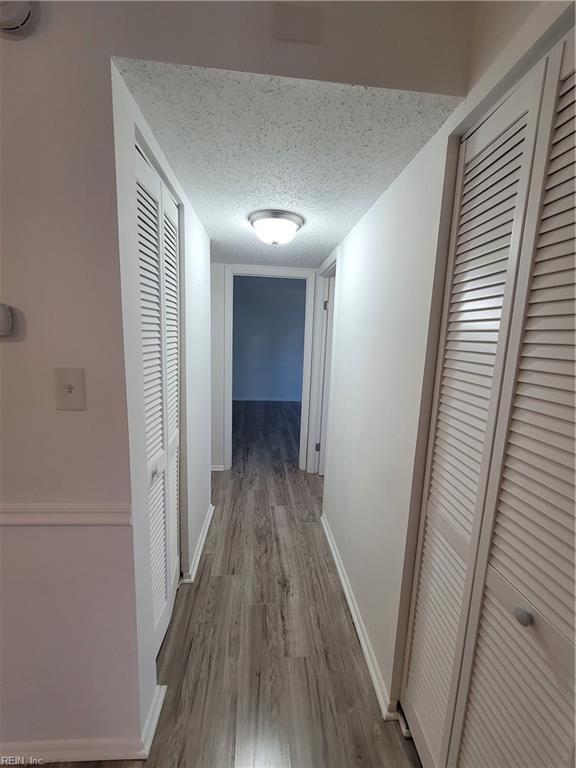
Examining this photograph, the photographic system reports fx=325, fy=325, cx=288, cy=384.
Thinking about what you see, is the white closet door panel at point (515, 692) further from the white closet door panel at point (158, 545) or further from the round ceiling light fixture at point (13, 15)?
the round ceiling light fixture at point (13, 15)

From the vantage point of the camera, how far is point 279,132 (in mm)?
1053

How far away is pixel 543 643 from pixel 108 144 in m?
1.53

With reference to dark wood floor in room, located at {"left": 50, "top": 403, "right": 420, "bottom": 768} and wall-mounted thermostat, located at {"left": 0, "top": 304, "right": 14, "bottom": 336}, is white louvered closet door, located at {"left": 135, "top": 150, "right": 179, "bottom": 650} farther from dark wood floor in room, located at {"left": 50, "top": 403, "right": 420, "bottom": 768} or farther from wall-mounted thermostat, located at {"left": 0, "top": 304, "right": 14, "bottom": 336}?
wall-mounted thermostat, located at {"left": 0, "top": 304, "right": 14, "bottom": 336}

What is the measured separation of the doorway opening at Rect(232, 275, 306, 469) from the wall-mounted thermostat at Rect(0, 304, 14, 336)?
15.0ft

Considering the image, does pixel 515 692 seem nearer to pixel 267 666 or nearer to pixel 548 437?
pixel 548 437

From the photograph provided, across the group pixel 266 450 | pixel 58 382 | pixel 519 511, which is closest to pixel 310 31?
pixel 58 382

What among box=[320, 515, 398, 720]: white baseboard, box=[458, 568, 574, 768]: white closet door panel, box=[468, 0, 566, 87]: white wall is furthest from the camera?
box=[320, 515, 398, 720]: white baseboard

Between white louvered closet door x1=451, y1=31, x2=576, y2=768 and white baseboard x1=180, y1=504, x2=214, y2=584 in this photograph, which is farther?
white baseboard x1=180, y1=504, x2=214, y2=584

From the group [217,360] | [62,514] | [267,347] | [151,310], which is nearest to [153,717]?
[62,514]

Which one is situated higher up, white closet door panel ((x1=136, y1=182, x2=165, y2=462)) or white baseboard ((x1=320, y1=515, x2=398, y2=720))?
white closet door panel ((x1=136, y1=182, x2=165, y2=462))

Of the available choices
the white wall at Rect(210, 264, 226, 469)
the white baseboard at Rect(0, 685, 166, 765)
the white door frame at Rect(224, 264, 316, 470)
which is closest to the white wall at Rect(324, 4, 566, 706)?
the white baseboard at Rect(0, 685, 166, 765)

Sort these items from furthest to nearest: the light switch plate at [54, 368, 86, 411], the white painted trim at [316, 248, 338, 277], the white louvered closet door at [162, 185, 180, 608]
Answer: the white painted trim at [316, 248, 338, 277] → the white louvered closet door at [162, 185, 180, 608] → the light switch plate at [54, 368, 86, 411]

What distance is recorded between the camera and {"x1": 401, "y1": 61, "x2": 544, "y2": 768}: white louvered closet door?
0.77 m

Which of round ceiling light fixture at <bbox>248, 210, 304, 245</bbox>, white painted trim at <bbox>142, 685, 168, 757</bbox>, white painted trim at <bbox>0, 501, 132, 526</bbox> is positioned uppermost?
round ceiling light fixture at <bbox>248, 210, 304, 245</bbox>
